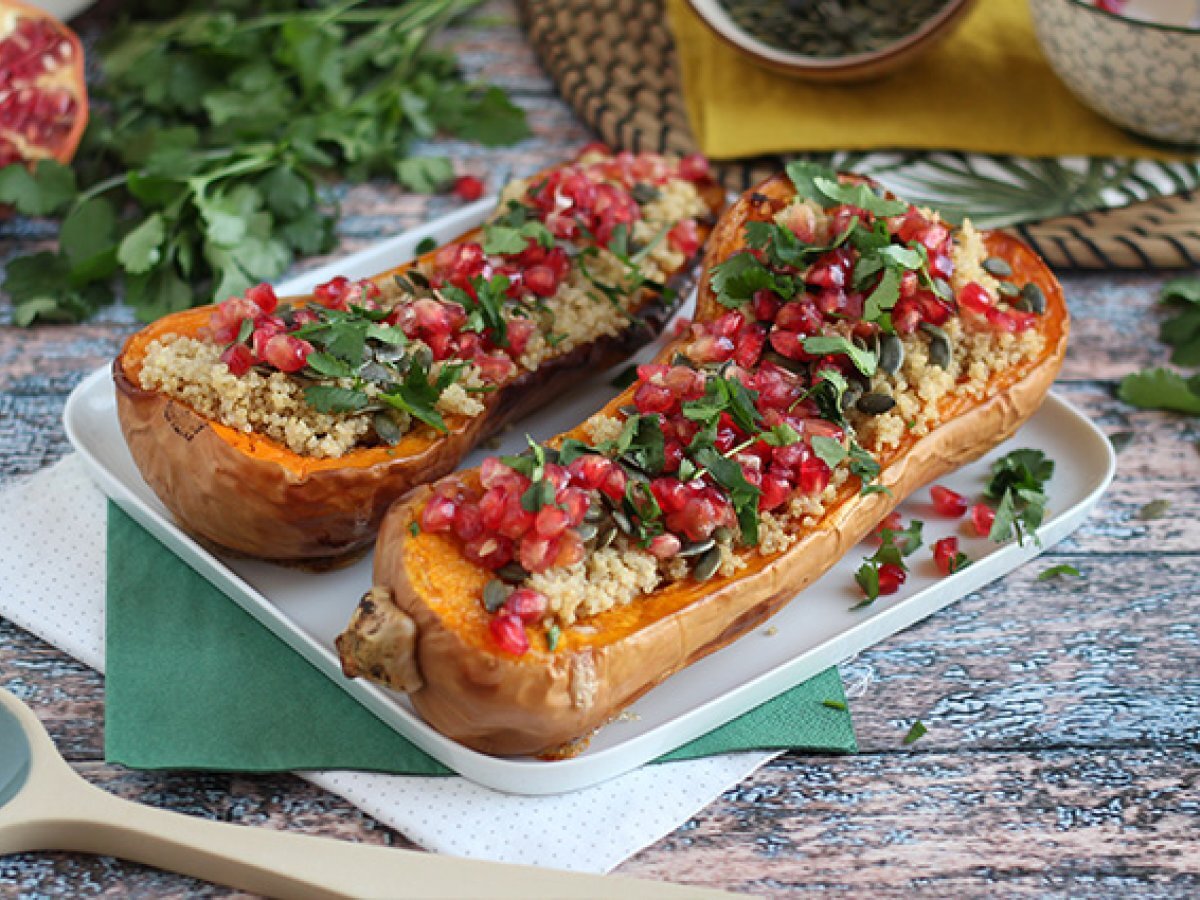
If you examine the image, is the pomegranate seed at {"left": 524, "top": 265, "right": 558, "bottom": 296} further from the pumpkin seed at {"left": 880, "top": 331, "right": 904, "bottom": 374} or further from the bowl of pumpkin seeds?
the bowl of pumpkin seeds

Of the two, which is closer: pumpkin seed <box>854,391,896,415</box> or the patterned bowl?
pumpkin seed <box>854,391,896,415</box>

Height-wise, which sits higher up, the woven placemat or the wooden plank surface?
the woven placemat

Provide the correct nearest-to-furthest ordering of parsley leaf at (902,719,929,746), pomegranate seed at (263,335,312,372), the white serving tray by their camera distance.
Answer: the white serving tray → parsley leaf at (902,719,929,746) → pomegranate seed at (263,335,312,372)

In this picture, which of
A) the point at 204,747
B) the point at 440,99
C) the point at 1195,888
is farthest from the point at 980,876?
the point at 440,99

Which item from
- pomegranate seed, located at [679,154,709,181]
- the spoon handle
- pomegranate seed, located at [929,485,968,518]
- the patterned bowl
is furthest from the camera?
the patterned bowl

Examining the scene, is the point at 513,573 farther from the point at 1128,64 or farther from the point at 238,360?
the point at 1128,64

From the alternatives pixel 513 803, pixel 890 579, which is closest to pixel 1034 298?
pixel 890 579

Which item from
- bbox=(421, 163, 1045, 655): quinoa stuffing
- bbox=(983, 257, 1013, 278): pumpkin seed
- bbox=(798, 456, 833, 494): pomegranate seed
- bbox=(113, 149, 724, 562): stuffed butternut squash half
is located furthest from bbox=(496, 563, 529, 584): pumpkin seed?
bbox=(983, 257, 1013, 278): pumpkin seed
